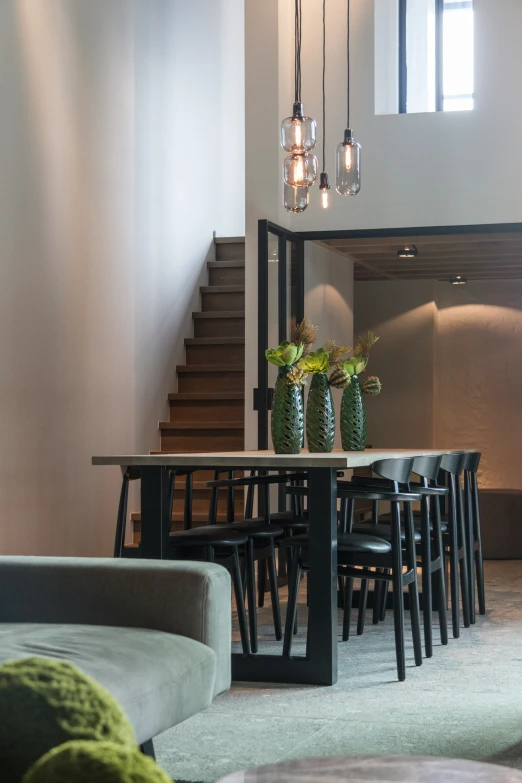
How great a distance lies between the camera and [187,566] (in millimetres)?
2627

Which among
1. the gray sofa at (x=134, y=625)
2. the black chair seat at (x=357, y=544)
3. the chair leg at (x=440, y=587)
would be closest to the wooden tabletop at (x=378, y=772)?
the gray sofa at (x=134, y=625)

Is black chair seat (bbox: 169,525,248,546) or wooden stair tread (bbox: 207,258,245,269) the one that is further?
wooden stair tread (bbox: 207,258,245,269)

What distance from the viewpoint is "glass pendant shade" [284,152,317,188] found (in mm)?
5070

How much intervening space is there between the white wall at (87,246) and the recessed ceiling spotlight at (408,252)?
1778 millimetres

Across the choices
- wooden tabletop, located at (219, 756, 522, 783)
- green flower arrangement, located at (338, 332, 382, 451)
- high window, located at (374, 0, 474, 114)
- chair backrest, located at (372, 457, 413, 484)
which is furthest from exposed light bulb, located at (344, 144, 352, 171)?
wooden tabletop, located at (219, 756, 522, 783)

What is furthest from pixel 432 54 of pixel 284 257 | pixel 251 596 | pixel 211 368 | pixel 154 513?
pixel 154 513

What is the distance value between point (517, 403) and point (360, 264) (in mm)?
2881

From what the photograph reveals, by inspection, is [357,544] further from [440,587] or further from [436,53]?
[436,53]

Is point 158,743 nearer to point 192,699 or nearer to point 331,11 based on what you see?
point 192,699

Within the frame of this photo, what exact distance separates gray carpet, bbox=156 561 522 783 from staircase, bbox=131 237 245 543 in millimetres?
3187

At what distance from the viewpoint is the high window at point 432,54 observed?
8.20 m

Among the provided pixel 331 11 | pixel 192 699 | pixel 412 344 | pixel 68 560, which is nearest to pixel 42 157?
pixel 331 11

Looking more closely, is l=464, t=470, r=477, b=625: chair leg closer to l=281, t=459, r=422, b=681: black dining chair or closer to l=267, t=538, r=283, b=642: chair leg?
l=267, t=538, r=283, b=642: chair leg

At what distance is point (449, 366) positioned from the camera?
37.8 feet
